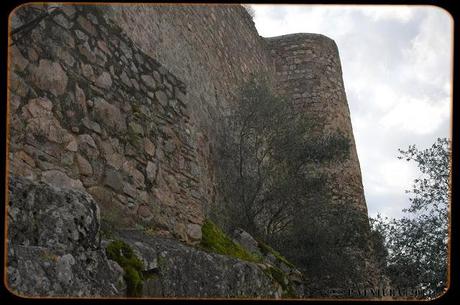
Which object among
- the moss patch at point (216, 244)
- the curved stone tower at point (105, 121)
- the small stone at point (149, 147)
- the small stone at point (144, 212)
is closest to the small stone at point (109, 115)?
the curved stone tower at point (105, 121)

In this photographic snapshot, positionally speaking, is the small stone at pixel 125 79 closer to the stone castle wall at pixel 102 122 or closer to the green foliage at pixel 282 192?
the stone castle wall at pixel 102 122

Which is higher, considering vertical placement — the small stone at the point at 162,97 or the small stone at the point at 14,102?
the small stone at the point at 162,97

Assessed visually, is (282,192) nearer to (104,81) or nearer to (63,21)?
(104,81)

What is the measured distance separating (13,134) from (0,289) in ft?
6.25

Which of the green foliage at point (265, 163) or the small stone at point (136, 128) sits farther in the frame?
the green foliage at point (265, 163)

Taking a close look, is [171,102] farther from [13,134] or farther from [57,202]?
[57,202]

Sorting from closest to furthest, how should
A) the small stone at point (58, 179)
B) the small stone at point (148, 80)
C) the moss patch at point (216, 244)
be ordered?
the small stone at point (58, 179) < the small stone at point (148, 80) < the moss patch at point (216, 244)

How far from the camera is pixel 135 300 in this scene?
1826 millimetres

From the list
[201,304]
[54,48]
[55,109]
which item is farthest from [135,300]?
[54,48]

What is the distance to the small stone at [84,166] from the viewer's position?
13.6ft

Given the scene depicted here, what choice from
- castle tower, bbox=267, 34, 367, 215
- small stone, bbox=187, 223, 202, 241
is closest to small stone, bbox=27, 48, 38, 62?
small stone, bbox=187, 223, 202, 241

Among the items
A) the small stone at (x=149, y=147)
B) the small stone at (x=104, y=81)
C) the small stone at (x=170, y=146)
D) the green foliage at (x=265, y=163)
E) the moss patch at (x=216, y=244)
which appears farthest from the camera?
the green foliage at (x=265, y=163)

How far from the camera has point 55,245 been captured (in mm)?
2955

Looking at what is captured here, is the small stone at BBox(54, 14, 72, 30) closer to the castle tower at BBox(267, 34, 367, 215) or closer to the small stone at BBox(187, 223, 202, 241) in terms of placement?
the small stone at BBox(187, 223, 202, 241)
